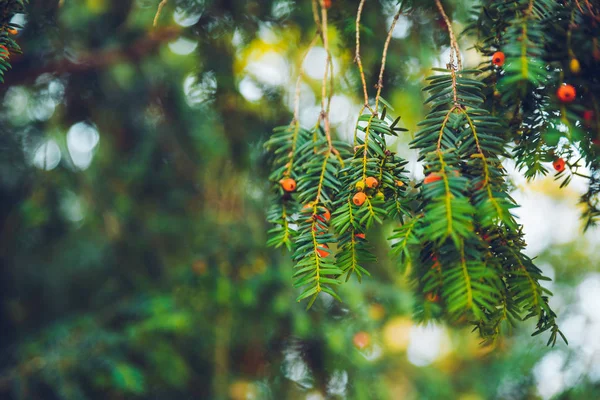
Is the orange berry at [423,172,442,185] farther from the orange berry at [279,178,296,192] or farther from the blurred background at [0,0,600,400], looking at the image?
the blurred background at [0,0,600,400]

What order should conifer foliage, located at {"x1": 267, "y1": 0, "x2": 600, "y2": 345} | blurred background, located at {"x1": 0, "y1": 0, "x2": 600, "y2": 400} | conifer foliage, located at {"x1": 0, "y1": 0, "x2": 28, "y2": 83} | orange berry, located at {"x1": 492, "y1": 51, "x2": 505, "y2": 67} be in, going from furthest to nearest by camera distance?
1. blurred background, located at {"x1": 0, "y1": 0, "x2": 600, "y2": 400}
2. conifer foliage, located at {"x1": 0, "y1": 0, "x2": 28, "y2": 83}
3. orange berry, located at {"x1": 492, "y1": 51, "x2": 505, "y2": 67}
4. conifer foliage, located at {"x1": 267, "y1": 0, "x2": 600, "y2": 345}

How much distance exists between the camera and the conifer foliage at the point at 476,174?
20.4 inches

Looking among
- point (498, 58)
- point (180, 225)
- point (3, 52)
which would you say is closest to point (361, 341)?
point (180, 225)

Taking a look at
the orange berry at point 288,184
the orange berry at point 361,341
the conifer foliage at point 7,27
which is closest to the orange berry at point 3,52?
the conifer foliage at point 7,27

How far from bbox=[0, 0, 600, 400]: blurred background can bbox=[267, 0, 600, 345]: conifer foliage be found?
58 centimetres

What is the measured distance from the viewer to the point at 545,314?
589 millimetres

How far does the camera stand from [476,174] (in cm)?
56

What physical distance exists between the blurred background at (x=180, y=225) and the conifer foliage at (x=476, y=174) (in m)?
0.58

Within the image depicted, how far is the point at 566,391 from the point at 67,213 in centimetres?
215

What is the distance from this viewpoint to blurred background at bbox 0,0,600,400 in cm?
138

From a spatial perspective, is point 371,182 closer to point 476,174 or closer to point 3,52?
point 476,174

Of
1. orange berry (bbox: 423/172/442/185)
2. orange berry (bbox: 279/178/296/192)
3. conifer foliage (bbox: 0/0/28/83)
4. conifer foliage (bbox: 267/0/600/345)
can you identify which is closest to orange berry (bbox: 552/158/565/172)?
conifer foliage (bbox: 267/0/600/345)

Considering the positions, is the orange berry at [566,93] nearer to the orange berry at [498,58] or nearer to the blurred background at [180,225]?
the orange berry at [498,58]

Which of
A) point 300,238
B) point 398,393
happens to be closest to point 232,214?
point 300,238
